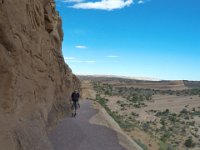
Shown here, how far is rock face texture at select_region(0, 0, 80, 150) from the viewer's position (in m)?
9.46

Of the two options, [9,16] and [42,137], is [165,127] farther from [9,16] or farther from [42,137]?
[9,16]

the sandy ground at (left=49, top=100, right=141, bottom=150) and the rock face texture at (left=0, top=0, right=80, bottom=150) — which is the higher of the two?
the rock face texture at (left=0, top=0, right=80, bottom=150)

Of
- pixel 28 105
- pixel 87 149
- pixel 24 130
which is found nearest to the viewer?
pixel 24 130

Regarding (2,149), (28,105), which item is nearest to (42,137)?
(28,105)

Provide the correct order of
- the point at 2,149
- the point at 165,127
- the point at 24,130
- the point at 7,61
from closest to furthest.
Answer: the point at 2,149, the point at 7,61, the point at 24,130, the point at 165,127

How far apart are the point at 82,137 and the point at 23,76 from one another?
631 centimetres

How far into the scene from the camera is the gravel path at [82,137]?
15.1m

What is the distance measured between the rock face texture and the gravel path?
1.61 meters

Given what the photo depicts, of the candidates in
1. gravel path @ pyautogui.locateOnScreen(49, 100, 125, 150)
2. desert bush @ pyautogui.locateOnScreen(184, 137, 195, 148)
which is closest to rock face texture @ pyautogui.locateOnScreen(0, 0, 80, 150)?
gravel path @ pyautogui.locateOnScreen(49, 100, 125, 150)

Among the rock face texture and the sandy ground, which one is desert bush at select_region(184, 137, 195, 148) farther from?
the rock face texture

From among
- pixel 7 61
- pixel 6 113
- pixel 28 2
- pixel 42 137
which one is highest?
pixel 28 2

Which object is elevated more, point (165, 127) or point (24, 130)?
point (24, 130)

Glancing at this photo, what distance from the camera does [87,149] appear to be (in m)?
14.8

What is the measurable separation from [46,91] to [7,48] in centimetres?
546
